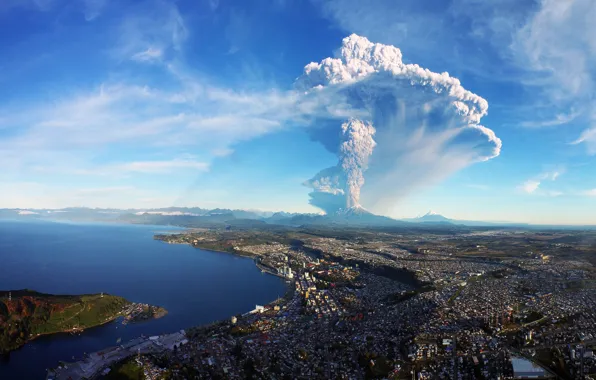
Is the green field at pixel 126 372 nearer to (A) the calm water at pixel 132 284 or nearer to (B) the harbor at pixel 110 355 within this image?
(B) the harbor at pixel 110 355

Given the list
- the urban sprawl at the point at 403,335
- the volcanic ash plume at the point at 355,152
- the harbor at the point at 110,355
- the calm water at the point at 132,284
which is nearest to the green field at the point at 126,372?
the urban sprawl at the point at 403,335

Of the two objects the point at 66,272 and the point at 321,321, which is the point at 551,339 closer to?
the point at 321,321

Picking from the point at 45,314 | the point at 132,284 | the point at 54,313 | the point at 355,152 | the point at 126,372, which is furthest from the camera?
the point at 355,152

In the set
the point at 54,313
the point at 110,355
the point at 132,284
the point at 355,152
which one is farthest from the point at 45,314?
the point at 355,152

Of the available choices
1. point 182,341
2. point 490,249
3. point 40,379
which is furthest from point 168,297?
point 490,249

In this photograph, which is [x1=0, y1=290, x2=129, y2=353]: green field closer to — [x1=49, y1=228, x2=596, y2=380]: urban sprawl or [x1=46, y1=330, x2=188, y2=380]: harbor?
[x1=46, y1=330, x2=188, y2=380]: harbor

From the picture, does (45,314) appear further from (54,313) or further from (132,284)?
(132,284)

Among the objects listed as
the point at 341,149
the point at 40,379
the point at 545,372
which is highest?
the point at 341,149
